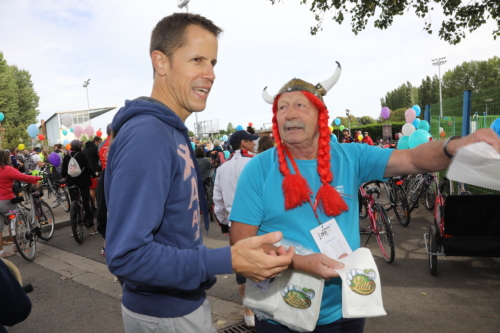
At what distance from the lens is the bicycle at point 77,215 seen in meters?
7.52

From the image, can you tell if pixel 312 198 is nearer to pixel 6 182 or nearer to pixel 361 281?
pixel 361 281

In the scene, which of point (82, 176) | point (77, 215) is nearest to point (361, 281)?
point (77, 215)

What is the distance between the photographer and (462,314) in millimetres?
3873

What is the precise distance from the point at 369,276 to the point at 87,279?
5.30m

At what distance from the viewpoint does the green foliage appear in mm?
29906

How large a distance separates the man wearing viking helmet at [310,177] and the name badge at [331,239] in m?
0.03

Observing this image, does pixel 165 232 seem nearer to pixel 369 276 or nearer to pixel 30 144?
pixel 369 276

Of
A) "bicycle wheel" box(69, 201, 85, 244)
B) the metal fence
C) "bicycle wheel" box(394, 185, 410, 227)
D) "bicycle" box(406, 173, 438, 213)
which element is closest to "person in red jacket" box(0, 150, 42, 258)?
"bicycle wheel" box(69, 201, 85, 244)

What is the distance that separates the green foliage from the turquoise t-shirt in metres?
32.8

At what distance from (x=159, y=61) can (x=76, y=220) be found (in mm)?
7193

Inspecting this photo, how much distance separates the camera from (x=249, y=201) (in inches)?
78.6

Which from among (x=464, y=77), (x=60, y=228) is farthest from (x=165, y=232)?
(x=464, y=77)

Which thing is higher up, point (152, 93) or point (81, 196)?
point (152, 93)

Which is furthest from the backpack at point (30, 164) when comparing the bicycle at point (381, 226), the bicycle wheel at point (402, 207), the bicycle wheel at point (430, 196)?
the bicycle wheel at point (430, 196)
